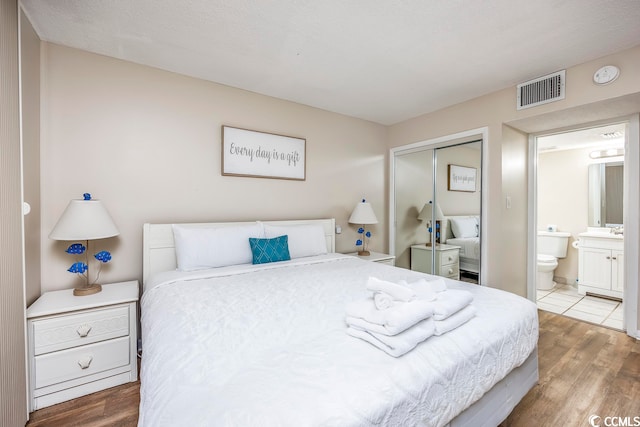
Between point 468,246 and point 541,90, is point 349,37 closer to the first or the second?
point 541,90

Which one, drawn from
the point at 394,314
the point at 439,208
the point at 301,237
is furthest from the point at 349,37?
the point at 439,208

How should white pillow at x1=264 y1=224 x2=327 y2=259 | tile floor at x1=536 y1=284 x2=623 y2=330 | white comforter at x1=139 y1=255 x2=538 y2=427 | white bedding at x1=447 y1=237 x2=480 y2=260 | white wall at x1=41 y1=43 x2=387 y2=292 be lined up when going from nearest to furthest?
white comforter at x1=139 y1=255 x2=538 y2=427 < white wall at x1=41 y1=43 x2=387 y2=292 < white pillow at x1=264 y1=224 x2=327 y2=259 < tile floor at x1=536 y1=284 x2=623 y2=330 < white bedding at x1=447 y1=237 x2=480 y2=260

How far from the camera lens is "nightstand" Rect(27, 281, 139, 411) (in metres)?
1.72

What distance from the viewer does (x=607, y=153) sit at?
12.9ft

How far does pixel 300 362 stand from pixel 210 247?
5.57 feet

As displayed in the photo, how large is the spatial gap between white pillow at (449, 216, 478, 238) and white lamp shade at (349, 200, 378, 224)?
1003 mm

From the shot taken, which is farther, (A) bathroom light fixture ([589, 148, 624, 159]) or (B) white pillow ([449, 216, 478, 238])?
(A) bathroom light fixture ([589, 148, 624, 159])

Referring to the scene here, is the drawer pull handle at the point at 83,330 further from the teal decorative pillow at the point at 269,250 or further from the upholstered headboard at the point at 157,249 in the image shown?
the teal decorative pillow at the point at 269,250

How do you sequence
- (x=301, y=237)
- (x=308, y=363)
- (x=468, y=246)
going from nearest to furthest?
(x=308, y=363)
(x=301, y=237)
(x=468, y=246)

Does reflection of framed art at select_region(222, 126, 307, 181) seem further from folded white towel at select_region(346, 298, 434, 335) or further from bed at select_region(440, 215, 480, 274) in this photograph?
folded white towel at select_region(346, 298, 434, 335)

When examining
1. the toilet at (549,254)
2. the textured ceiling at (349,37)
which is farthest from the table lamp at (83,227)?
the toilet at (549,254)

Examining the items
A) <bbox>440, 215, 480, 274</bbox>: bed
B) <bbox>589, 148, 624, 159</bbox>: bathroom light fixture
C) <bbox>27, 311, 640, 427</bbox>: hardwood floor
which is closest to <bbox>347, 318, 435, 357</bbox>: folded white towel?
<bbox>27, 311, 640, 427</bbox>: hardwood floor

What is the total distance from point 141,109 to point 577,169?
5741 mm

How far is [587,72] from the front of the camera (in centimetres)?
236
